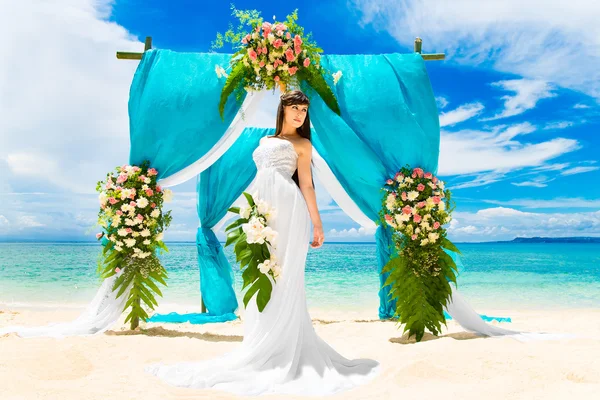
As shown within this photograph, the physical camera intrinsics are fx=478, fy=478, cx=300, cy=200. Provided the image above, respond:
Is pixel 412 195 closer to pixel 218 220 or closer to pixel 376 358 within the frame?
pixel 376 358

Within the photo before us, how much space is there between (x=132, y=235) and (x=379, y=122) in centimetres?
287

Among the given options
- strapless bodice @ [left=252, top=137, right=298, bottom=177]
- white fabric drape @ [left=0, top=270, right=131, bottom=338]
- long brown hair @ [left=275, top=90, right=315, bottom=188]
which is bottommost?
white fabric drape @ [left=0, top=270, right=131, bottom=338]

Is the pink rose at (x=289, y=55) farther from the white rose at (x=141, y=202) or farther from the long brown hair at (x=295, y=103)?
the white rose at (x=141, y=202)

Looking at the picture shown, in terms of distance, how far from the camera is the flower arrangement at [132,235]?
5016 millimetres

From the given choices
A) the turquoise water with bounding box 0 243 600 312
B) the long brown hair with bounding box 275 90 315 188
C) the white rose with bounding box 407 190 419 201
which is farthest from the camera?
the turquoise water with bounding box 0 243 600 312

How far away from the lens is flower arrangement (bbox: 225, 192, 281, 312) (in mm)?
3428

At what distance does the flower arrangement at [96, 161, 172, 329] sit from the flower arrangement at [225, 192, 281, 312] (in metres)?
1.88

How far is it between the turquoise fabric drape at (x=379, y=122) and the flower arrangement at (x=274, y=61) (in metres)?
0.17

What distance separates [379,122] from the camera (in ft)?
16.8

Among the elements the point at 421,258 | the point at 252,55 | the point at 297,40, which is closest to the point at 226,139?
the point at 252,55

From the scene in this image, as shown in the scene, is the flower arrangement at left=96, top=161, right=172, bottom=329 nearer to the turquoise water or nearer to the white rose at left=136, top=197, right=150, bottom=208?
the white rose at left=136, top=197, right=150, bottom=208

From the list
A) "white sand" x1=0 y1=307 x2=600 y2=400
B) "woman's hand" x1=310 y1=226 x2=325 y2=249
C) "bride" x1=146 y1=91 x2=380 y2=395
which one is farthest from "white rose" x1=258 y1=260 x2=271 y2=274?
"white sand" x1=0 y1=307 x2=600 y2=400

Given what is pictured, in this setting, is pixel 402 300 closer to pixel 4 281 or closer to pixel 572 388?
pixel 572 388

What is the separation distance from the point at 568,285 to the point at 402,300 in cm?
1266
